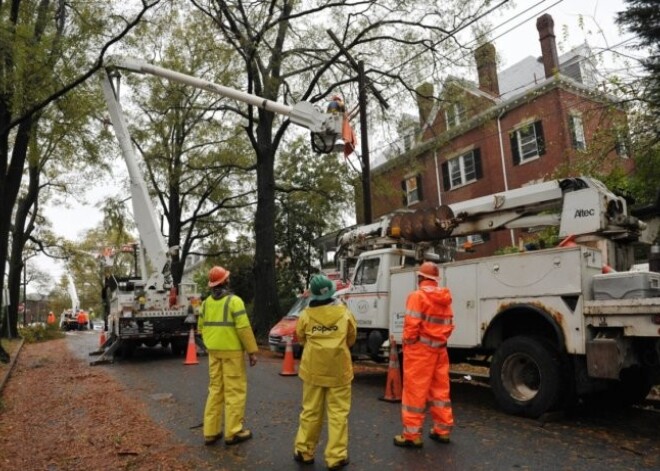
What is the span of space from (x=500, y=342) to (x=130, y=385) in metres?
6.76

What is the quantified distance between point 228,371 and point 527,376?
3.78 m

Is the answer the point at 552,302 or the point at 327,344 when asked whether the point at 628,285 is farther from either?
the point at 327,344

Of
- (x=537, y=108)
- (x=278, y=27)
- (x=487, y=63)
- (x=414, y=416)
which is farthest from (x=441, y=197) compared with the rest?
(x=414, y=416)

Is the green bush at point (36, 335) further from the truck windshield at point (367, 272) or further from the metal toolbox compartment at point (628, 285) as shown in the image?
the metal toolbox compartment at point (628, 285)

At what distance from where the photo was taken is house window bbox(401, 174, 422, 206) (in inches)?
1061

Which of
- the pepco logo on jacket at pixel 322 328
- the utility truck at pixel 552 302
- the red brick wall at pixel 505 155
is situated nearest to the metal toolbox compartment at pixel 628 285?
the utility truck at pixel 552 302

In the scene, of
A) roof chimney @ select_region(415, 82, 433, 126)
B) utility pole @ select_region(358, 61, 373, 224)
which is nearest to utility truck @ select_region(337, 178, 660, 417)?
utility pole @ select_region(358, 61, 373, 224)

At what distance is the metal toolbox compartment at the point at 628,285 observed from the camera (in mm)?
5723

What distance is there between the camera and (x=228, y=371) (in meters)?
5.51

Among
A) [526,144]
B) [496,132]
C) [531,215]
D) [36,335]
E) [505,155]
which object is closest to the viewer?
[531,215]

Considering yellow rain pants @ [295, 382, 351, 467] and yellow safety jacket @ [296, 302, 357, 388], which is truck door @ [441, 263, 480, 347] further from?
yellow rain pants @ [295, 382, 351, 467]

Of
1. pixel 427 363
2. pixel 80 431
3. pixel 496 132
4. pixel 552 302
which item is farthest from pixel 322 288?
pixel 496 132

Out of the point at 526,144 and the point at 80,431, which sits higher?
the point at 526,144

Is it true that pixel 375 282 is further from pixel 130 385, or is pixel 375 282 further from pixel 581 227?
pixel 130 385
